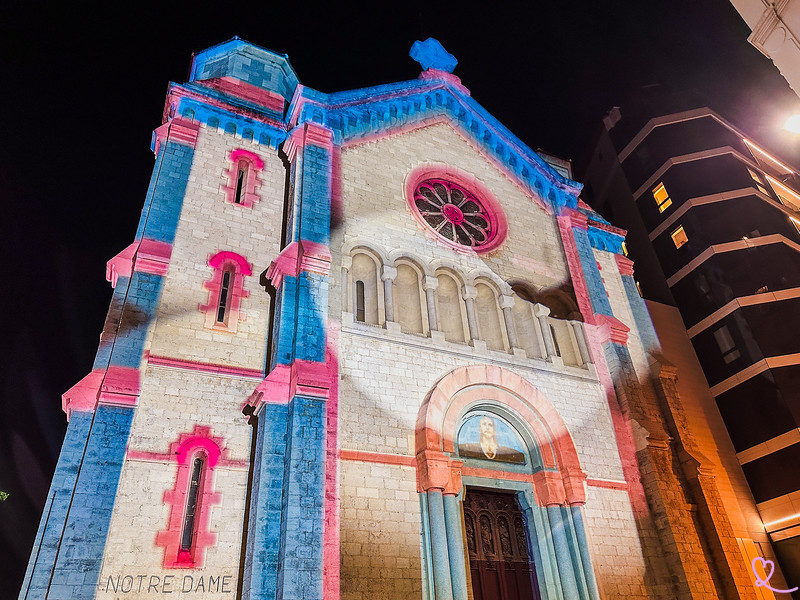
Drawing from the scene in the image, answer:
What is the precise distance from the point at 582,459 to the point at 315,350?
7.32 metres

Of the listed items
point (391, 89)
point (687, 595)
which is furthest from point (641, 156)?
point (687, 595)

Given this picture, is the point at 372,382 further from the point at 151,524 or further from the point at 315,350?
the point at 151,524

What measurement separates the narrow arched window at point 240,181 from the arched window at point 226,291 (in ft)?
6.76

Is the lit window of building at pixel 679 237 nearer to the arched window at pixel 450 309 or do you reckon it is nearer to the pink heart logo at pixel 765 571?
the pink heart logo at pixel 765 571

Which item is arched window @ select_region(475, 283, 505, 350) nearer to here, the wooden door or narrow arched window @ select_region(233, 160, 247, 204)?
the wooden door

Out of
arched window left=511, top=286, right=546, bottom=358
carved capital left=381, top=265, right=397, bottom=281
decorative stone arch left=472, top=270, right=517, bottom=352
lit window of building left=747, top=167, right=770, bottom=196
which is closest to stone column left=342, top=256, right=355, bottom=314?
carved capital left=381, top=265, right=397, bottom=281

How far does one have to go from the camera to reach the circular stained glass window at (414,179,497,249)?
55.1 feet

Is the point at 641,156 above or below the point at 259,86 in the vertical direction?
above

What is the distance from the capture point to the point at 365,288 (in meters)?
14.1

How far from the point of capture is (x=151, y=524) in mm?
9953

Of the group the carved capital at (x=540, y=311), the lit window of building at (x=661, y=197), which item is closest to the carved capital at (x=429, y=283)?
the carved capital at (x=540, y=311)

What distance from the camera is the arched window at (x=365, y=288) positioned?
44.7 ft

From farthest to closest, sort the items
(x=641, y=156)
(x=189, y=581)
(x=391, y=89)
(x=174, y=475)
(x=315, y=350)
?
1. (x=641, y=156)
2. (x=391, y=89)
3. (x=315, y=350)
4. (x=174, y=475)
5. (x=189, y=581)

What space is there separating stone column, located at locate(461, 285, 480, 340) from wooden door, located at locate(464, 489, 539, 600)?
13.0ft
